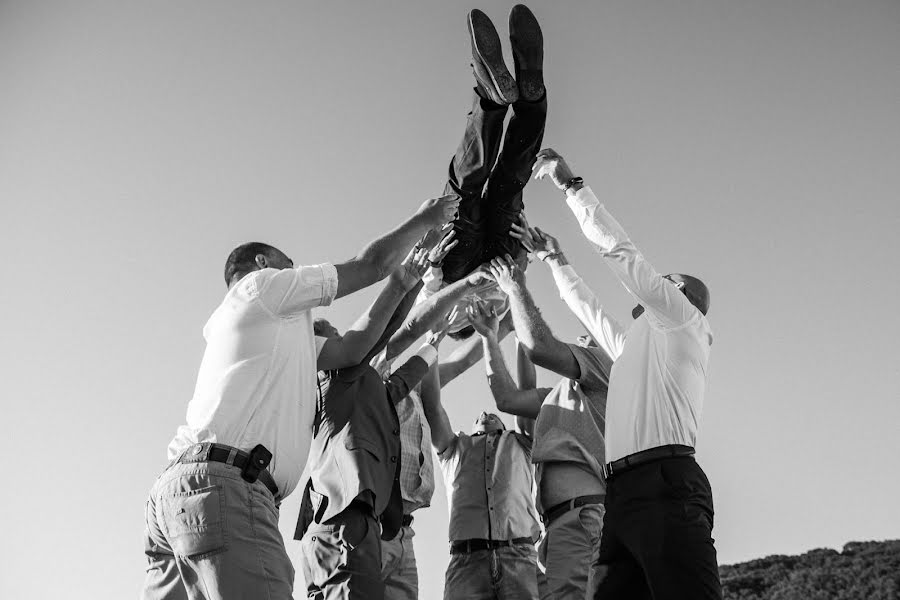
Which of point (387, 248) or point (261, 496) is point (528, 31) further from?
point (261, 496)

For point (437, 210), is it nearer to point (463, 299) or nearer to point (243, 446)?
point (463, 299)

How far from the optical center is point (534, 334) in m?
5.13

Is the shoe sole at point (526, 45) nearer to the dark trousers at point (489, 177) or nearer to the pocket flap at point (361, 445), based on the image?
the dark trousers at point (489, 177)

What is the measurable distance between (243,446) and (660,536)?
1.71 metres

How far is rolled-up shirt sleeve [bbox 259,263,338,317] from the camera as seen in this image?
3408 mm

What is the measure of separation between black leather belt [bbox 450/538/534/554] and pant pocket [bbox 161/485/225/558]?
9.73 ft

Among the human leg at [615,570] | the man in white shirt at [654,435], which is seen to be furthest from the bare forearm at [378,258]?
the human leg at [615,570]

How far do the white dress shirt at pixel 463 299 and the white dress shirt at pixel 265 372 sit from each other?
7.98ft

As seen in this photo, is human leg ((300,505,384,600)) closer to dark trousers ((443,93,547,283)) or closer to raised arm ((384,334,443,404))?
raised arm ((384,334,443,404))

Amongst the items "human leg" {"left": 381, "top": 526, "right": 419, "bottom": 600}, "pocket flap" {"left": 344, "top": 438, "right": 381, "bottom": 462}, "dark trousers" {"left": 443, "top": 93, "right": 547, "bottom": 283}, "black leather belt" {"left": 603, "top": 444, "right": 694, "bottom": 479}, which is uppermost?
"dark trousers" {"left": 443, "top": 93, "right": 547, "bottom": 283}

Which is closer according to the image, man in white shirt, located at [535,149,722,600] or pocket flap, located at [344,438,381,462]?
man in white shirt, located at [535,149,722,600]

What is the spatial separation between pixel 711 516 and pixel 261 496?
1914mm

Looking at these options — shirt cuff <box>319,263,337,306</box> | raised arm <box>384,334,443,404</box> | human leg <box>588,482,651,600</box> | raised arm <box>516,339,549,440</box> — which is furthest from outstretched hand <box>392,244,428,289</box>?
raised arm <box>516,339,549,440</box>

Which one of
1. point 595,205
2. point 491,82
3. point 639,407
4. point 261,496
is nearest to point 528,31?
point 491,82
